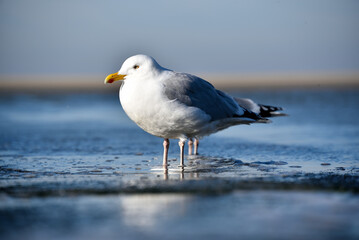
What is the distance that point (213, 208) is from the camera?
13.3ft

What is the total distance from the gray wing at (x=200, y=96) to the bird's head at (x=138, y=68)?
26 centimetres

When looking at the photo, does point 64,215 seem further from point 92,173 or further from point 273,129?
point 273,129

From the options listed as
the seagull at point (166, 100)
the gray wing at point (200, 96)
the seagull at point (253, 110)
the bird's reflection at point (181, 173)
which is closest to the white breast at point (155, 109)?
the seagull at point (166, 100)

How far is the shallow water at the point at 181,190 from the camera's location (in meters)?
3.52

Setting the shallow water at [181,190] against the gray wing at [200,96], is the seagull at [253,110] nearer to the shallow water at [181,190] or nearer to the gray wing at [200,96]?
the shallow water at [181,190]

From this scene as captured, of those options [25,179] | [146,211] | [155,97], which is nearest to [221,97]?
[155,97]

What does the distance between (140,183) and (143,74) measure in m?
1.54

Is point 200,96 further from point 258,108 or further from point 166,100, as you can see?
point 258,108

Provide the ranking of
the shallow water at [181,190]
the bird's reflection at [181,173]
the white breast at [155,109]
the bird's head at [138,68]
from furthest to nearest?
the bird's head at [138,68], the white breast at [155,109], the bird's reflection at [181,173], the shallow water at [181,190]

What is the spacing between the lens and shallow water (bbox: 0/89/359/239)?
11.5ft

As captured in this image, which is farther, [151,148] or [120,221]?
[151,148]

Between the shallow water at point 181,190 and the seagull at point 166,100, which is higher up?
the seagull at point 166,100

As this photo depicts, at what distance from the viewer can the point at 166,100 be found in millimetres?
6195

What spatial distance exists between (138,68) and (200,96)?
0.96 metres
